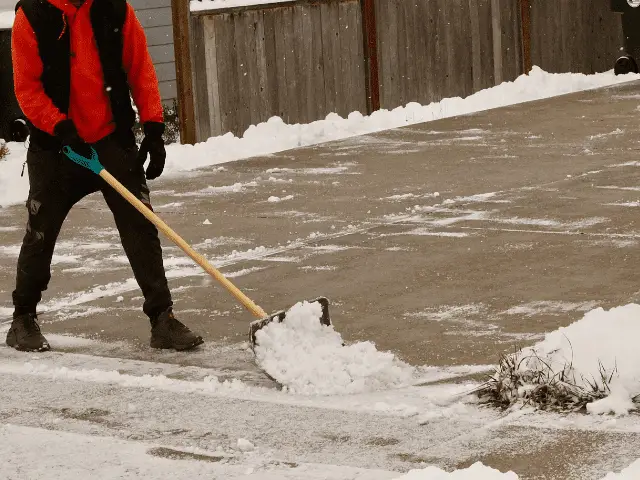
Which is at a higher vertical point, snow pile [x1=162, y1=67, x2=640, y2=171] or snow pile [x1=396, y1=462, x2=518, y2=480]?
snow pile [x1=162, y1=67, x2=640, y2=171]

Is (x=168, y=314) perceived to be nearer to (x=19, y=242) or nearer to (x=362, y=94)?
(x=19, y=242)

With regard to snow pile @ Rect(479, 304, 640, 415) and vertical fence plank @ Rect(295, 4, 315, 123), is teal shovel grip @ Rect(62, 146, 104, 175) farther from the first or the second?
vertical fence plank @ Rect(295, 4, 315, 123)

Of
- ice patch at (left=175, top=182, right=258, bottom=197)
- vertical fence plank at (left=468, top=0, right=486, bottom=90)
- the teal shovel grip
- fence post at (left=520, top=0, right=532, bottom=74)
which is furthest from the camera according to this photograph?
fence post at (left=520, top=0, right=532, bottom=74)

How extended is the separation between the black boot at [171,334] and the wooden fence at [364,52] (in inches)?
293

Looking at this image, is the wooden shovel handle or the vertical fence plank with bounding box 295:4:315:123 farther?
the vertical fence plank with bounding box 295:4:315:123

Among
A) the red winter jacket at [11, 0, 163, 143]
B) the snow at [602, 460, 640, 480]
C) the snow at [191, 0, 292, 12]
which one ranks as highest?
the snow at [191, 0, 292, 12]

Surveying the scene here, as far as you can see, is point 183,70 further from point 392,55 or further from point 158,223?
point 158,223

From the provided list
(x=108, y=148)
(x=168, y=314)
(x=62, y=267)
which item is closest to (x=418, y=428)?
(x=168, y=314)

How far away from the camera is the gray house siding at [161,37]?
1582 centimetres

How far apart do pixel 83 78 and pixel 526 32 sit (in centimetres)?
1247

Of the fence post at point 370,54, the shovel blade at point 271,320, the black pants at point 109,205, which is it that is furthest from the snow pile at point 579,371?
the fence post at point 370,54

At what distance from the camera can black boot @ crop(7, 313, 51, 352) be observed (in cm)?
677

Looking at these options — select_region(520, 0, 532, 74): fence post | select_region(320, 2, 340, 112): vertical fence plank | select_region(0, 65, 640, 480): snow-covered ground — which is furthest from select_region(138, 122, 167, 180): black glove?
select_region(520, 0, 532, 74): fence post

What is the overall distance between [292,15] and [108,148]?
334 inches
